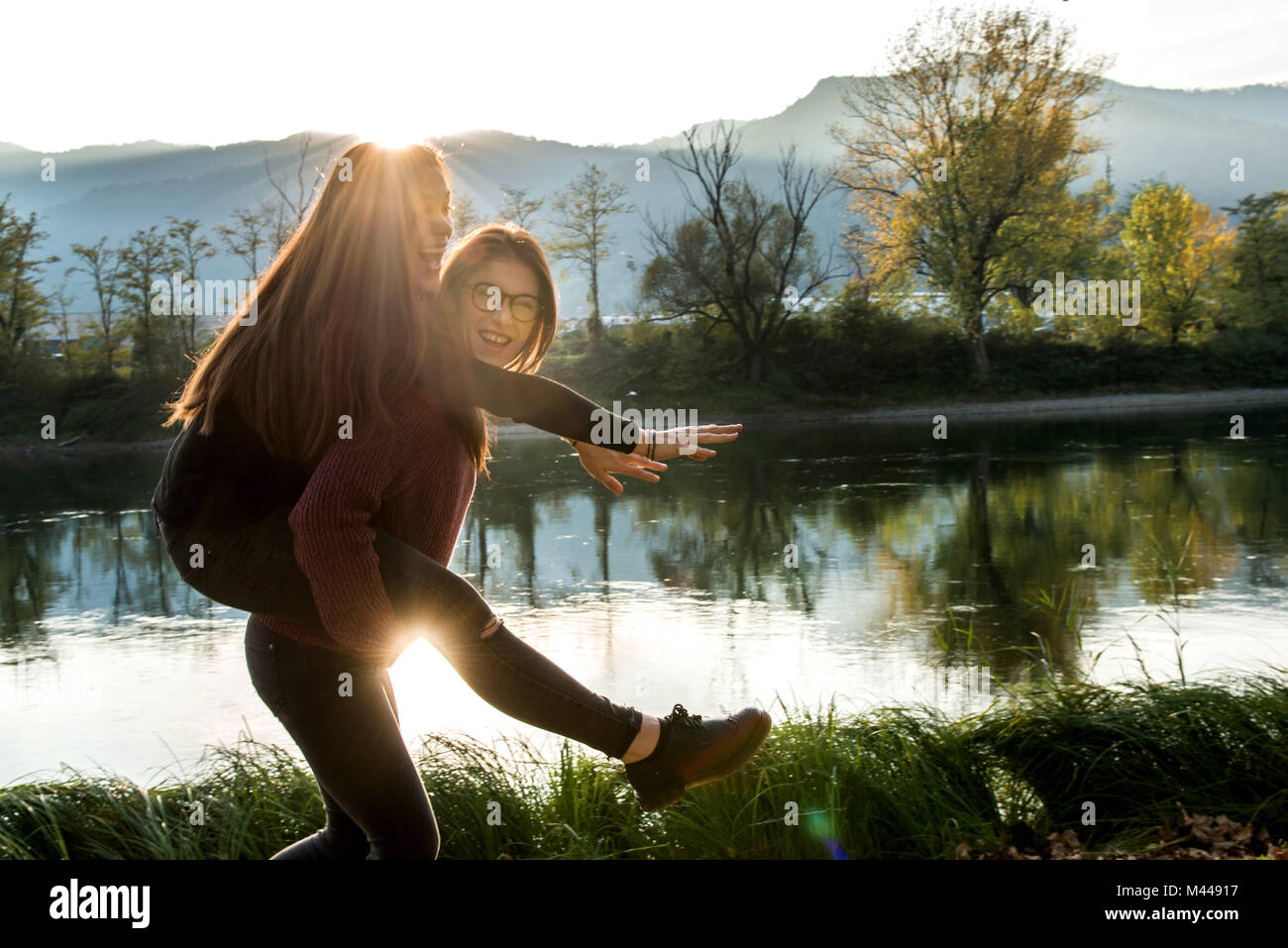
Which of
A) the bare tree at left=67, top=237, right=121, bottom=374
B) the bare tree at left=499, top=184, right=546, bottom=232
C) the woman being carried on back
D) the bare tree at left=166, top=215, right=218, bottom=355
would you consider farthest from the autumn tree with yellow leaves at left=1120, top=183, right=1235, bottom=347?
the woman being carried on back

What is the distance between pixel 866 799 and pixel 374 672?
5.92 feet

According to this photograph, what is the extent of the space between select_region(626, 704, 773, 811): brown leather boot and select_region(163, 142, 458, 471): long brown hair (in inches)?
25.2

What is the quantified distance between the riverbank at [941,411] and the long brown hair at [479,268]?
25.1m

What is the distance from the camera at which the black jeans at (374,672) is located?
156cm

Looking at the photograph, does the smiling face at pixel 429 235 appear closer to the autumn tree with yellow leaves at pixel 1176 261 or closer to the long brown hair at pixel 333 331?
the long brown hair at pixel 333 331

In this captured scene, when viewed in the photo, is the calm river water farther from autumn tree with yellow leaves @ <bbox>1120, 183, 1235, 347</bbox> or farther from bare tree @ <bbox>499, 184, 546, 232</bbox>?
bare tree @ <bbox>499, 184, 546, 232</bbox>

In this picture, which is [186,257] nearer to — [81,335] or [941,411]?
[81,335]

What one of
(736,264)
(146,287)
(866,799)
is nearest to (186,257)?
(146,287)

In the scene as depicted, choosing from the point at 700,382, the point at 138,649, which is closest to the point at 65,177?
the point at 700,382

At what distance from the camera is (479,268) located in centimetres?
190

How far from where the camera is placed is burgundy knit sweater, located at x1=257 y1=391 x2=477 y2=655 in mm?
1499

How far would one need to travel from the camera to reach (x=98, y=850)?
2951mm

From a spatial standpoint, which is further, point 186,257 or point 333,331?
point 186,257

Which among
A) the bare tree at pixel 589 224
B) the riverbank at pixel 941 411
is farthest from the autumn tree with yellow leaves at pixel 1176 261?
the bare tree at pixel 589 224
